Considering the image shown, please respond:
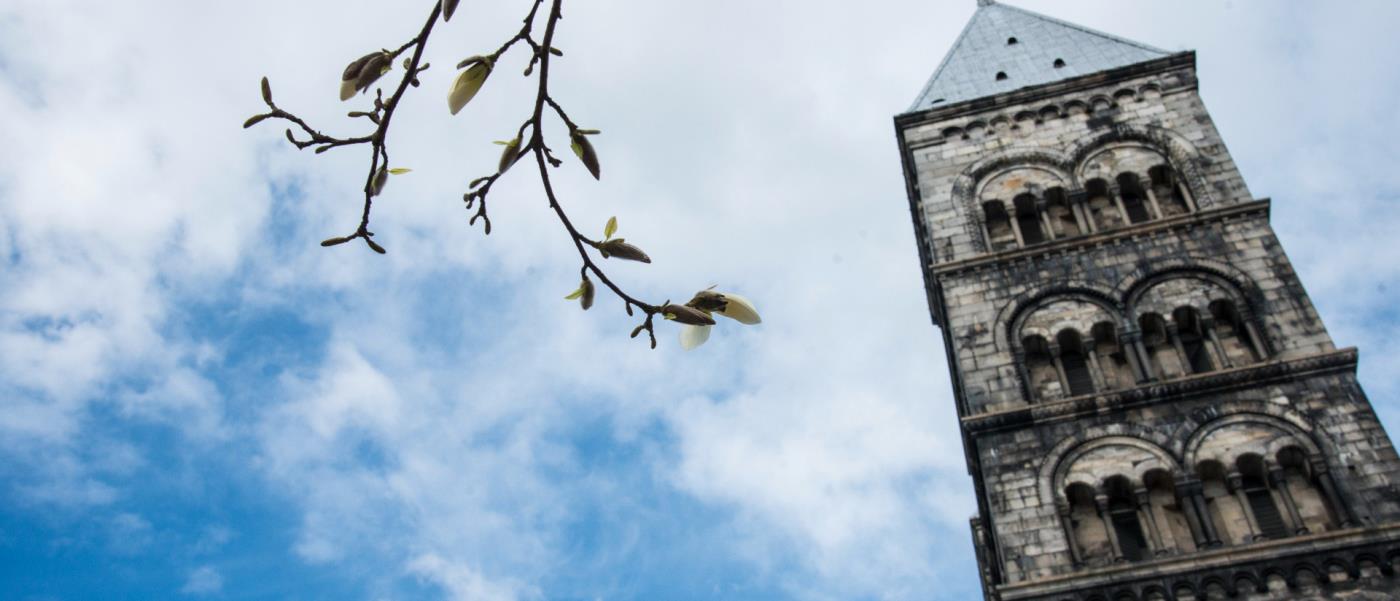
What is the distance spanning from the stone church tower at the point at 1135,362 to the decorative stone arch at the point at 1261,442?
0.07 ft

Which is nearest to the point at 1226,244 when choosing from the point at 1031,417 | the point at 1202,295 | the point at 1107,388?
the point at 1202,295

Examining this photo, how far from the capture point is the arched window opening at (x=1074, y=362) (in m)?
16.0

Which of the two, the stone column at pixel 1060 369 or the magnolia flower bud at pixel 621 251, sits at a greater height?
the stone column at pixel 1060 369

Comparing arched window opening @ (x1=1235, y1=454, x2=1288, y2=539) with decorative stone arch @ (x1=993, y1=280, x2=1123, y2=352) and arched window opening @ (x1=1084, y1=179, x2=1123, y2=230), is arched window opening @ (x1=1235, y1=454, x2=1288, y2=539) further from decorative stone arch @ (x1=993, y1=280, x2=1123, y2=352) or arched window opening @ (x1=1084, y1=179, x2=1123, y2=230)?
arched window opening @ (x1=1084, y1=179, x2=1123, y2=230)

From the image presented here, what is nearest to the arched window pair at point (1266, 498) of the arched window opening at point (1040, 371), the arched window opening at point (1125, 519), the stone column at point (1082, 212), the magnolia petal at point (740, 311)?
the arched window opening at point (1125, 519)

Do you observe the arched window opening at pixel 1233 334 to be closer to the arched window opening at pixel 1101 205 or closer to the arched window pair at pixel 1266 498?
the arched window pair at pixel 1266 498

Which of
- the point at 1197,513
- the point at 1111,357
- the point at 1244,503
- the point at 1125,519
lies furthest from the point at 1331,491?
the point at 1111,357

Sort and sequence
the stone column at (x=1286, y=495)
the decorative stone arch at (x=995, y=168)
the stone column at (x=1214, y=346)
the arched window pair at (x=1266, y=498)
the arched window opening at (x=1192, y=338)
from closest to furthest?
the stone column at (x=1286, y=495) → the arched window pair at (x=1266, y=498) → the stone column at (x=1214, y=346) → the arched window opening at (x=1192, y=338) → the decorative stone arch at (x=995, y=168)

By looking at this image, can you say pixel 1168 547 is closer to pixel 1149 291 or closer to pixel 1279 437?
pixel 1279 437

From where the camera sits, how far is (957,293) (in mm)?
17625

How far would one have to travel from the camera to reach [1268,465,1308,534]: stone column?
1321 cm

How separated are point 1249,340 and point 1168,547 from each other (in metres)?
3.84

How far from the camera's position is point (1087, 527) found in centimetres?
1401

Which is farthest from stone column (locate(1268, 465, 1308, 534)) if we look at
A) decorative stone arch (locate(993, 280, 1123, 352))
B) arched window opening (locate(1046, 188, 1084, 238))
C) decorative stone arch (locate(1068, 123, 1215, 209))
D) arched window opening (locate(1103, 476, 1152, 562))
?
arched window opening (locate(1046, 188, 1084, 238))
